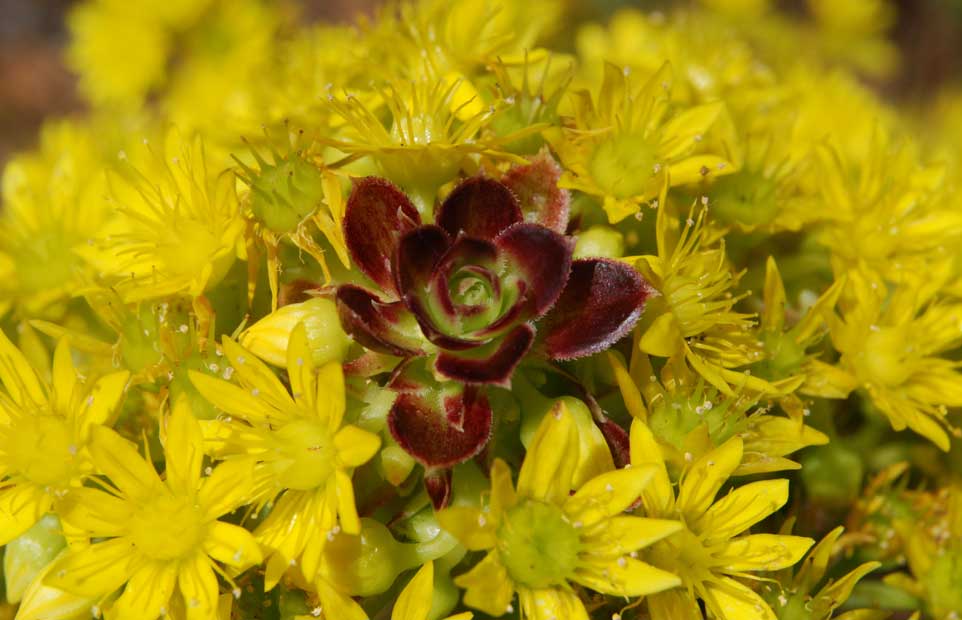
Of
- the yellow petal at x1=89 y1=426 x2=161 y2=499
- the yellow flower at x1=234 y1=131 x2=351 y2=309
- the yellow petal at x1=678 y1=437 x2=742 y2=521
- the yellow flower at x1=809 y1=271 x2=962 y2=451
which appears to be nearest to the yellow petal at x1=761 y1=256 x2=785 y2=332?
the yellow flower at x1=809 y1=271 x2=962 y2=451

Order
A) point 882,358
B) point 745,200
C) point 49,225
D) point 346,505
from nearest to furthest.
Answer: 1. point 346,505
2. point 882,358
3. point 745,200
4. point 49,225

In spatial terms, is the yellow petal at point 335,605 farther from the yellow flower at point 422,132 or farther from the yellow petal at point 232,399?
the yellow flower at point 422,132

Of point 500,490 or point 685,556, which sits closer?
point 500,490

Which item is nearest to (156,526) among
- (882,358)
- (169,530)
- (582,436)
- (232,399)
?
(169,530)

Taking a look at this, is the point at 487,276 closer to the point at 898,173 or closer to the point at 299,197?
the point at 299,197

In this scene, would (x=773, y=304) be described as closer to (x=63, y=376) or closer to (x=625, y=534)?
(x=625, y=534)

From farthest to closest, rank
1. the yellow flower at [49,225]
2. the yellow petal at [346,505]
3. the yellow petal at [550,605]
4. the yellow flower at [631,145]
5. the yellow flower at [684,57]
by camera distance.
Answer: the yellow flower at [684,57] < the yellow flower at [49,225] < the yellow flower at [631,145] < the yellow petal at [550,605] < the yellow petal at [346,505]

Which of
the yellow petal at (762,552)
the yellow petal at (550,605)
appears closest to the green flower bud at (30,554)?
the yellow petal at (550,605)
